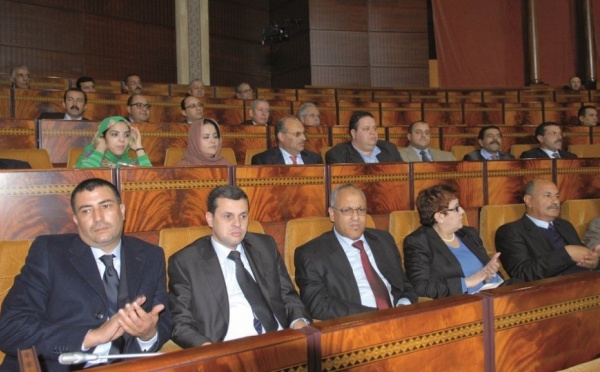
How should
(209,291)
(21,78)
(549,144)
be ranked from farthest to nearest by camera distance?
1. (21,78)
2. (549,144)
3. (209,291)

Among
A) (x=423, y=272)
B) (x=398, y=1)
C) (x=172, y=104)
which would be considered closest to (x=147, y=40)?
(x=172, y=104)

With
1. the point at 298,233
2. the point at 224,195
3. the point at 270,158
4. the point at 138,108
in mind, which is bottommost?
the point at 298,233

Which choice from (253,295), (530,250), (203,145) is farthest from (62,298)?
(530,250)

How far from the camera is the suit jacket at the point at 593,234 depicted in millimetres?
1893

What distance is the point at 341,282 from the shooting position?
145 cm

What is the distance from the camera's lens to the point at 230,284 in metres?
1.30

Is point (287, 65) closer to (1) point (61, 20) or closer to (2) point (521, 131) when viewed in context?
(1) point (61, 20)

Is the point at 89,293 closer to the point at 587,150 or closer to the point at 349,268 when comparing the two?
the point at 349,268

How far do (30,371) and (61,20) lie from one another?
4.94 m

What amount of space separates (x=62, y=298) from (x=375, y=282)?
777 millimetres

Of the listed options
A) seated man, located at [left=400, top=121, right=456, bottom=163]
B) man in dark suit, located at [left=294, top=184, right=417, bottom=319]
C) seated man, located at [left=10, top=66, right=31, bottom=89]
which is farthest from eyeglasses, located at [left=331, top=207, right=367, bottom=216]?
seated man, located at [left=10, top=66, right=31, bottom=89]

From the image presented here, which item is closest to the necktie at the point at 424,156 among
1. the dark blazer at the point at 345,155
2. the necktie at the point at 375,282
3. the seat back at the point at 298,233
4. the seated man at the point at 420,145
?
the seated man at the point at 420,145

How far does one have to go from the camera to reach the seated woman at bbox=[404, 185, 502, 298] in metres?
1.54

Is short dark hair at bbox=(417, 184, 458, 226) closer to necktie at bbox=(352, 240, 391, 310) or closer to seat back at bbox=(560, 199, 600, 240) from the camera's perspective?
necktie at bbox=(352, 240, 391, 310)
